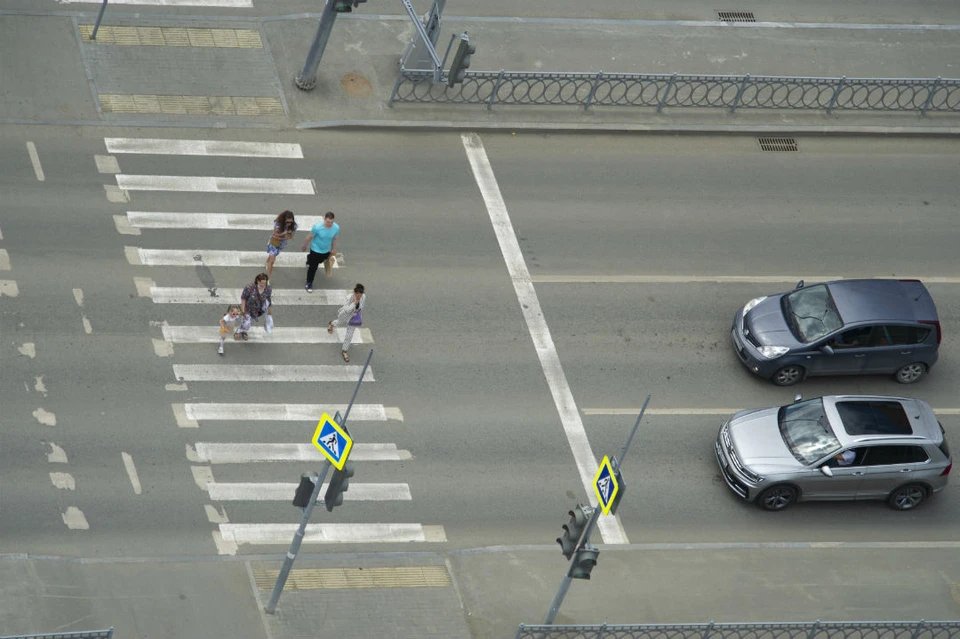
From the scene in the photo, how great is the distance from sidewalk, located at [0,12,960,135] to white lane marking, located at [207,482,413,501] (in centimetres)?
897

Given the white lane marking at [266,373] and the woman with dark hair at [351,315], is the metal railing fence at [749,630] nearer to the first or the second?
the white lane marking at [266,373]

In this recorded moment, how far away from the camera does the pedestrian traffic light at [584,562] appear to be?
19453 mm

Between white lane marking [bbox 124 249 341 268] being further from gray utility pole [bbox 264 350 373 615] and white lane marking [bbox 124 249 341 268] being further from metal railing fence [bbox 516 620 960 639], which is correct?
metal railing fence [bbox 516 620 960 639]

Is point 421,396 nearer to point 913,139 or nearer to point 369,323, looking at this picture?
point 369,323

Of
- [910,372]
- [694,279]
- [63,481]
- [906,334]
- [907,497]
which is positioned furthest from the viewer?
[694,279]

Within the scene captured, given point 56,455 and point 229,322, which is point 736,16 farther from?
point 56,455

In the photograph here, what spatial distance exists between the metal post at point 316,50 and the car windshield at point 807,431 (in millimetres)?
11823

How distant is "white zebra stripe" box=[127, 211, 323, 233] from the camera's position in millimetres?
26469

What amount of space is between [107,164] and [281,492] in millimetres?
8250

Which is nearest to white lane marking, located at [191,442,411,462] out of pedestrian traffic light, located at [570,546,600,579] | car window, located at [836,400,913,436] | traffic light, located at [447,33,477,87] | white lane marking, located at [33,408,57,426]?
white lane marking, located at [33,408,57,426]

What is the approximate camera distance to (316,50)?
1157 inches

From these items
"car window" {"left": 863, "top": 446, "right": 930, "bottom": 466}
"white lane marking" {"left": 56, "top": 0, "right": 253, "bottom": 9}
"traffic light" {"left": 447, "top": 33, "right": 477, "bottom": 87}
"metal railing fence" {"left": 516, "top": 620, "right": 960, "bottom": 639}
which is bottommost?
"metal railing fence" {"left": 516, "top": 620, "right": 960, "bottom": 639}

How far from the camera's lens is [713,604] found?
73.1 ft

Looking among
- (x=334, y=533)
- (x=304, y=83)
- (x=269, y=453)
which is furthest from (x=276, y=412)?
(x=304, y=83)
